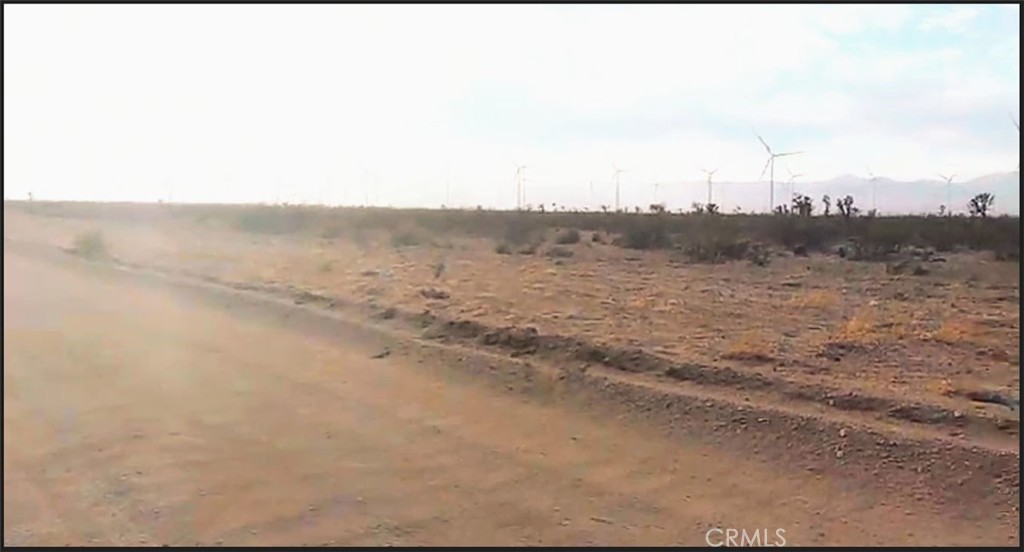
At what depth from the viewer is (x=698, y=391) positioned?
10484 mm

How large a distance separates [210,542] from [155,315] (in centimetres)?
1143

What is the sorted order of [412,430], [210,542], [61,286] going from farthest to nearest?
1. [61,286]
2. [412,430]
3. [210,542]

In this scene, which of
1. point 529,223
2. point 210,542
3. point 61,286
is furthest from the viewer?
point 529,223

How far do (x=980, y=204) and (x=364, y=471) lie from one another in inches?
2036

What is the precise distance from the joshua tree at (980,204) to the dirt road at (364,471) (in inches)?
1848

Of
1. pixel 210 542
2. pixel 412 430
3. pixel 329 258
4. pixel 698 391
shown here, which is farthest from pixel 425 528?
pixel 329 258

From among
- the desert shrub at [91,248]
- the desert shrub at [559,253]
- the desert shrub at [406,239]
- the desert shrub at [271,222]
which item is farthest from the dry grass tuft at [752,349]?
the desert shrub at [271,222]

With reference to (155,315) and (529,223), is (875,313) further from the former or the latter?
(529,223)

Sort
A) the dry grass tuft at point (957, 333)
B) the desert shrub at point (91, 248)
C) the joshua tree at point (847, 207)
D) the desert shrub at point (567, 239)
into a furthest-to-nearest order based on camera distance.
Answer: the joshua tree at point (847, 207)
the desert shrub at point (567, 239)
the desert shrub at point (91, 248)
the dry grass tuft at point (957, 333)

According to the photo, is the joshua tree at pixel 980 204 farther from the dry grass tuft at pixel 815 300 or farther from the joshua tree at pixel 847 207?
the dry grass tuft at pixel 815 300

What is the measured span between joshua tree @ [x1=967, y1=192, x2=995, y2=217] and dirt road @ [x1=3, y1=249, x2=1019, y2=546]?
46927mm

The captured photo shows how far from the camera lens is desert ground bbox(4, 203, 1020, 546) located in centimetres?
710

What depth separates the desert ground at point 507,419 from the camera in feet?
23.3

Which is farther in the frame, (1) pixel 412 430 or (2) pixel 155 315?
(2) pixel 155 315
